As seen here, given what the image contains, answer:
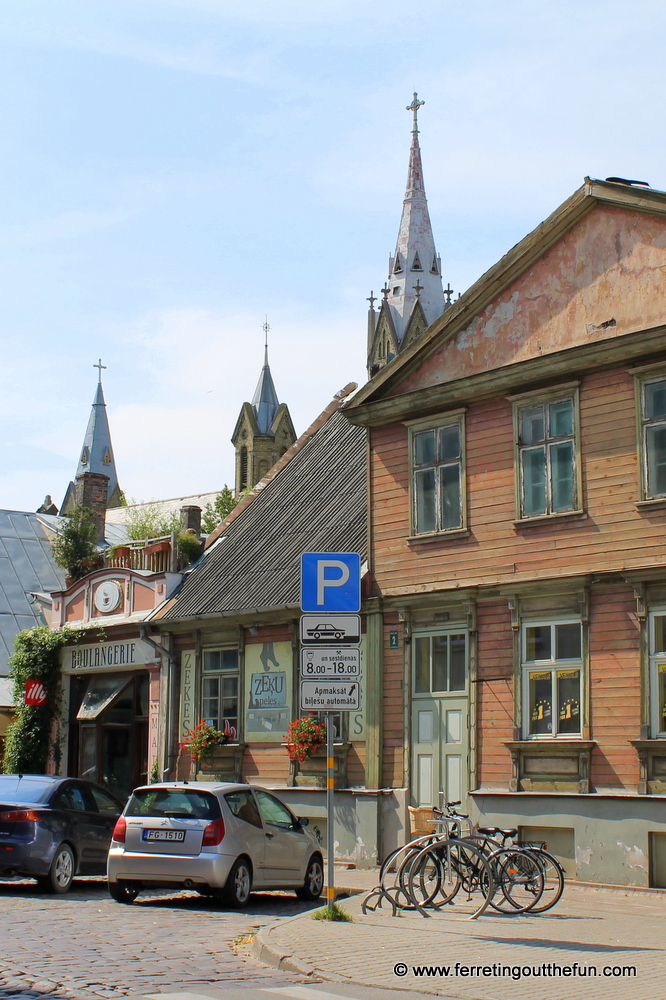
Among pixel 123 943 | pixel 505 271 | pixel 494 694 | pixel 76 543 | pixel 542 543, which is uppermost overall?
pixel 505 271

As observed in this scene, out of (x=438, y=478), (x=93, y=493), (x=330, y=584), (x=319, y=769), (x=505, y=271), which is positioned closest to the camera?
(x=330, y=584)

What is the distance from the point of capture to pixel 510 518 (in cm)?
1800

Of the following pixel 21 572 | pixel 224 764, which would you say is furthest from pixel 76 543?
pixel 224 764

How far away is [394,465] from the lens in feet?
65.7

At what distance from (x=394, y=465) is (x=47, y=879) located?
855cm

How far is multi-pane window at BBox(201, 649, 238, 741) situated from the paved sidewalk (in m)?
9.54

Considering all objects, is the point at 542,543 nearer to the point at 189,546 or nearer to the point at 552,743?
the point at 552,743

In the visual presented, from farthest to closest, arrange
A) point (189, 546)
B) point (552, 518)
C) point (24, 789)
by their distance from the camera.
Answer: point (189, 546), point (552, 518), point (24, 789)

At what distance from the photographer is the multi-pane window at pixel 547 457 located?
1738 centimetres

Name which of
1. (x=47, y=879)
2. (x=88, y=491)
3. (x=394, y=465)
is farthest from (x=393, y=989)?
(x=88, y=491)

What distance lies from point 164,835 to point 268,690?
27.0 feet

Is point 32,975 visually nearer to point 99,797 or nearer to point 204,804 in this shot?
point 204,804

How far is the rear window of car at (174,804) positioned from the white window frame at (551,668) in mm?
5470

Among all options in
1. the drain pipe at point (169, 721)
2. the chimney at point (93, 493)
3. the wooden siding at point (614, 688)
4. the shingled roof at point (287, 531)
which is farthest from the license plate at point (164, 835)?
the chimney at point (93, 493)
